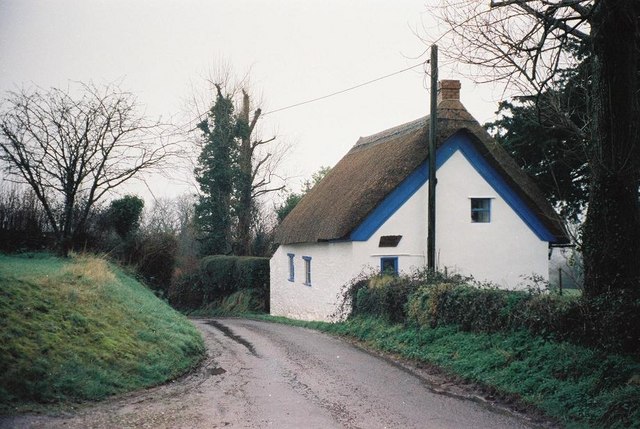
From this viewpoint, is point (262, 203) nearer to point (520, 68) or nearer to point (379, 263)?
point (379, 263)

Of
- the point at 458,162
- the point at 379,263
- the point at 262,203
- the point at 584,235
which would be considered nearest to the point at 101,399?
the point at 584,235

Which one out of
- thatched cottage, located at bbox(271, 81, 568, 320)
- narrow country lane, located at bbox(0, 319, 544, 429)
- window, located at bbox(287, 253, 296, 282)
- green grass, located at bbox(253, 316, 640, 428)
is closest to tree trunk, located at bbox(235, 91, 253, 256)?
window, located at bbox(287, 253, 296, 282)

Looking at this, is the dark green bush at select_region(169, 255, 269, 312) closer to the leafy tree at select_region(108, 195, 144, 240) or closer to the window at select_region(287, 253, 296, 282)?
the window at select_region(287, 253, 296, 282)

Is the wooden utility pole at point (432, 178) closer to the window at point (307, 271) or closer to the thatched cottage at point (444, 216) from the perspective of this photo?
the thatched cottage at point (444, 216)

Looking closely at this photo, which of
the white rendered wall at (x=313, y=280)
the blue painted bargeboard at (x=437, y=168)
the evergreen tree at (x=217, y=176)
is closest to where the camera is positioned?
the blue painted bargeboard at (x=437, y=168)

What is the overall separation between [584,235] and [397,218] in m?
9.83

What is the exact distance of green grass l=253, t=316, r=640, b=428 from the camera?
6609 millimetres

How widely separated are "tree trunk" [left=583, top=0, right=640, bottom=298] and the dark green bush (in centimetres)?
2189

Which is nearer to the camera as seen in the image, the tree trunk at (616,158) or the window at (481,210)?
the tree trunk at (616,158)

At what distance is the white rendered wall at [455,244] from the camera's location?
61.0 feet

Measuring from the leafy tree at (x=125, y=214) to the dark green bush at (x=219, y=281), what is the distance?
8.08 metres

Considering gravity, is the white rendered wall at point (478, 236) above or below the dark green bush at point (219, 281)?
above

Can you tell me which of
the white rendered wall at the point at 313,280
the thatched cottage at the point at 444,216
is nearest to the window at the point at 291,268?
the white rendered wall at the point at 313,280

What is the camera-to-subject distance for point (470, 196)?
1948cm
